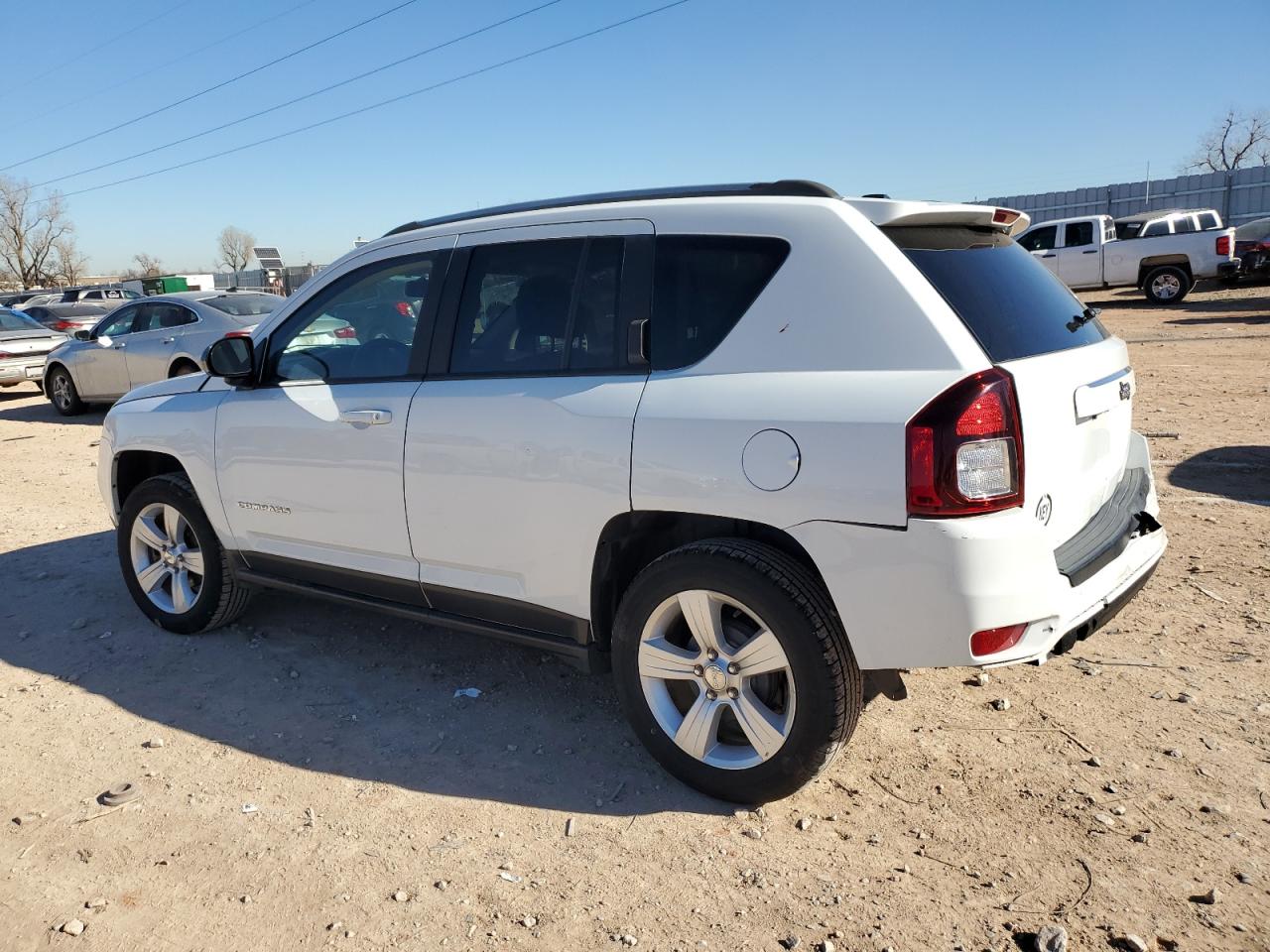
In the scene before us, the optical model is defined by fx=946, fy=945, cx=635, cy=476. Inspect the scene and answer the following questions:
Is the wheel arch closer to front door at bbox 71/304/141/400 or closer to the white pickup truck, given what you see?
front door at bbox 71/304/141/400

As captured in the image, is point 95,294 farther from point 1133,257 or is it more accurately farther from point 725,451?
point 725,451

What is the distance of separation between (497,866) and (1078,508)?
6.90 feet

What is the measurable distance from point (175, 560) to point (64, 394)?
34.7 ft

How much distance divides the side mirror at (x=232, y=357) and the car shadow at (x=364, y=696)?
1.37 m

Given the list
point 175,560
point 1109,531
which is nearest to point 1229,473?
point 1109,531

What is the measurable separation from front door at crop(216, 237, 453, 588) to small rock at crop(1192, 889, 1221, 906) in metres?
2.79

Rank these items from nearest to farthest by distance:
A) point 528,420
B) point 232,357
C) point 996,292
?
point 996,292
point 528,420
point 232,357

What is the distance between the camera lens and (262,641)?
471 centimetres

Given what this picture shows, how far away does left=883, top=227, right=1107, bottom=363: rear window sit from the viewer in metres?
2.82

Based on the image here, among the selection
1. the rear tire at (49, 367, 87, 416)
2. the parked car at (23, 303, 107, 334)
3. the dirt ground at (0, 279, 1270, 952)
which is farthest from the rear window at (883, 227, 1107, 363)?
the parked car at (23, 303, 107, 334)

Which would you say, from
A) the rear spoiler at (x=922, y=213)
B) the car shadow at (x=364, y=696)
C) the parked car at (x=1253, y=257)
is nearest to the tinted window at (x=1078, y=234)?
the parked car at (x=1253, y=257)

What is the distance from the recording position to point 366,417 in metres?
3.77

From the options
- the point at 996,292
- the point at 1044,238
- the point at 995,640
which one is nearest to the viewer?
the point at 995,640

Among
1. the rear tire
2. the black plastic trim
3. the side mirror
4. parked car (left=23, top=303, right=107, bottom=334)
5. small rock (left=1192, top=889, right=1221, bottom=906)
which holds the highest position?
A: parked car (left=23, top=303, right=107, bottom=334)
